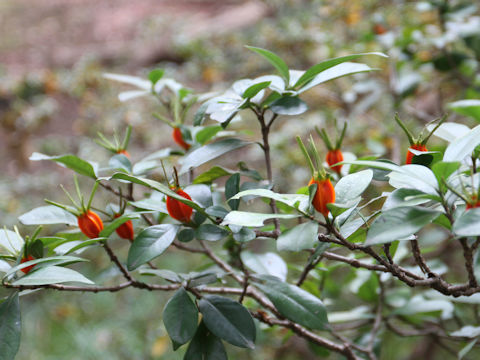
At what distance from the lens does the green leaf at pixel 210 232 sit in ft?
1.82

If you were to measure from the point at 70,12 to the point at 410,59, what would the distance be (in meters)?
5.47

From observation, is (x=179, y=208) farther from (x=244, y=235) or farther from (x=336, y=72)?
(x=336, y=72)

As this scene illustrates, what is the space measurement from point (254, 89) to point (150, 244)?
0.23m

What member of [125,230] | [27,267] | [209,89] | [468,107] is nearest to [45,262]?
[27,267]

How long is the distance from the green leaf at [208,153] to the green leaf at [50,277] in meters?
0.20

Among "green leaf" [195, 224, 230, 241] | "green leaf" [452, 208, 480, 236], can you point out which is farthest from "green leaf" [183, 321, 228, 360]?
"green leaf" [452, 208, 480, 236]

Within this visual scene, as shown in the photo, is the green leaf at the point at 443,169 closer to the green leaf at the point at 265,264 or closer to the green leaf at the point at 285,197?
the green leaf at the point at 285,197

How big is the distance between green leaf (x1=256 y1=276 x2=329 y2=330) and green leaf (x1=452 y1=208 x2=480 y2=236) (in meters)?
0.22

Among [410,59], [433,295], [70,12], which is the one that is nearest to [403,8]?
[410,59]

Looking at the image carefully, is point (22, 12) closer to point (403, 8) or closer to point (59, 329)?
point (59, 329)

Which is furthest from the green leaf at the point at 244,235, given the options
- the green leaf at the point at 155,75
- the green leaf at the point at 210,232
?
Result: the green leaf at the point at 155,75

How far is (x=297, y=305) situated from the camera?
1.82 ft

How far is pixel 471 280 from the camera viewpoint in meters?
0.45

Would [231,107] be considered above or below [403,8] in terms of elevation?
above
